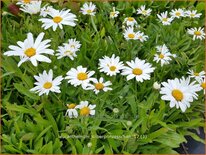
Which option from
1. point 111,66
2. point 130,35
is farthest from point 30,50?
point 130,35

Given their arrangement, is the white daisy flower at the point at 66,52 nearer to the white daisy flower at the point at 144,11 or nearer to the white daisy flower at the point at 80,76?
the white daisy flower at the point at 80,76

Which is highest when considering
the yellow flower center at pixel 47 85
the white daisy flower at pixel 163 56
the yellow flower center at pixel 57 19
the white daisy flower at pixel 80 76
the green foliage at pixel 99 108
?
the yellow flower center at pixel 57 19

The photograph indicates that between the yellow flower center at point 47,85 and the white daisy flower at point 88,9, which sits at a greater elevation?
the white daisy flower at point 88,9

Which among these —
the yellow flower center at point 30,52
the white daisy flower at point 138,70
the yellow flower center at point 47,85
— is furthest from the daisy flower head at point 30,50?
the white daisy flower at point 138,70

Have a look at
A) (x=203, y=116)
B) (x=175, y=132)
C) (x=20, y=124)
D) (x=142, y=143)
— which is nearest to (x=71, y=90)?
(x=20, y=124)

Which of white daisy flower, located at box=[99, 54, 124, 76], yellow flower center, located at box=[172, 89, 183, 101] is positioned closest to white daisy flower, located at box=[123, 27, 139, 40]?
white daisy flower, located at box=[99, 54, 124, 76]

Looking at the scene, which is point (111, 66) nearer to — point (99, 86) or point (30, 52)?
point (99, 86)

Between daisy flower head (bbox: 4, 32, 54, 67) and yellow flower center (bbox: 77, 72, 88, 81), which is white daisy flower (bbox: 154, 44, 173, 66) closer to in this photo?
yellow flower center (bbox: 77, 72, 88, 81)
